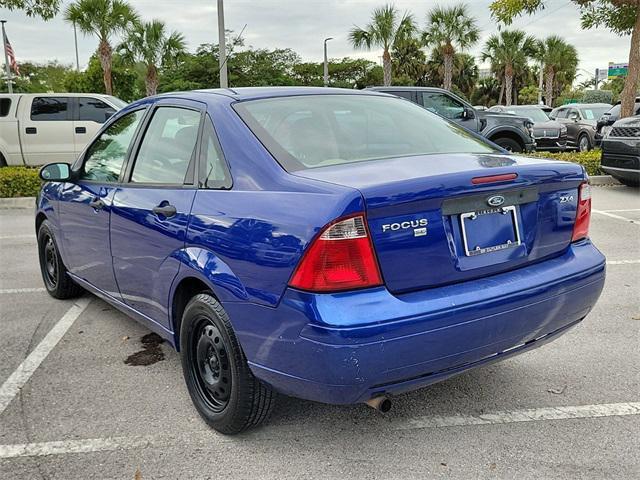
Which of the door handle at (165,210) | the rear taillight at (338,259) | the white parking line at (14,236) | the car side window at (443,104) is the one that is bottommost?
the white parking line at (14,236)

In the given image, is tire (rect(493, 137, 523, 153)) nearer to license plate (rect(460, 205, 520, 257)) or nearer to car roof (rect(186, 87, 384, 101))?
car roof (rect(186, 87, 384, 101))

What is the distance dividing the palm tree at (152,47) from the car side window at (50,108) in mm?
18357

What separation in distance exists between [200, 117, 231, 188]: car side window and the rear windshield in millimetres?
179

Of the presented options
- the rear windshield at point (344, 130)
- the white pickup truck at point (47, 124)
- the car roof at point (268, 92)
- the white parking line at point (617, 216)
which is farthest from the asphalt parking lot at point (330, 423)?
the white pickup truck at point (47, 124)

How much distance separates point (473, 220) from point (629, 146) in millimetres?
8843

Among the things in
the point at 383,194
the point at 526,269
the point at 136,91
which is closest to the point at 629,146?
the point at 526,269

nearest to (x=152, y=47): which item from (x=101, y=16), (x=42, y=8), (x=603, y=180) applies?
(x=101, y=16)

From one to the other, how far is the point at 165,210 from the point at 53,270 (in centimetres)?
248

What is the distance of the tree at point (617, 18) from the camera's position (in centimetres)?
1386

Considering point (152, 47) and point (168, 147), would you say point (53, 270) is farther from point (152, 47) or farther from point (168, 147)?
point (152, 47)

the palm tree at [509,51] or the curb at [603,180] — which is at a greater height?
the palm tree at [509,51]

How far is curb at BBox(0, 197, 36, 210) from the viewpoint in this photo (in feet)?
34.6

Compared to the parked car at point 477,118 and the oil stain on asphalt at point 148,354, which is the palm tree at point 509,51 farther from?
the oil stain on asphalt at point 148,354

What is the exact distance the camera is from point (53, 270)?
5.10 meters
